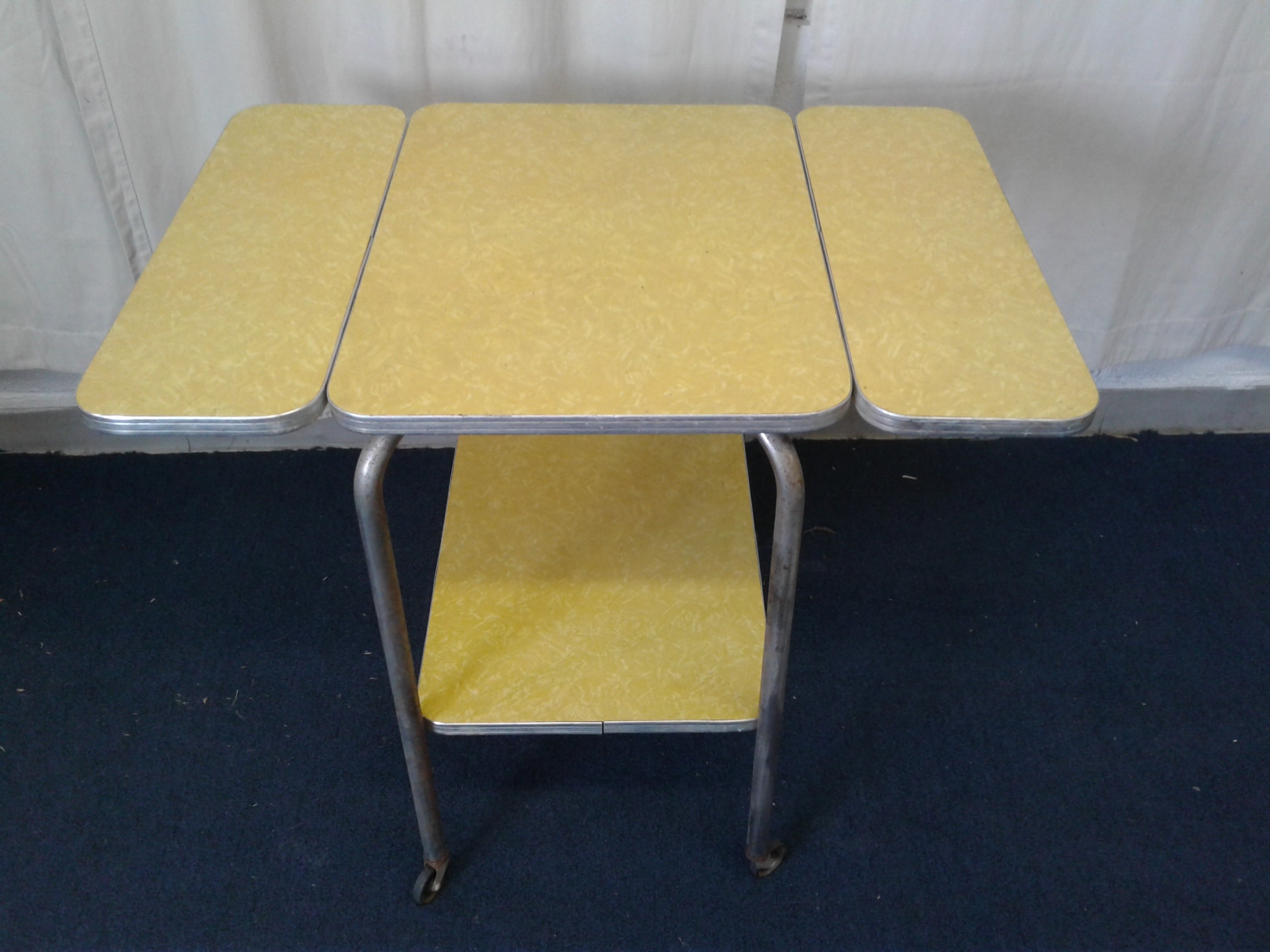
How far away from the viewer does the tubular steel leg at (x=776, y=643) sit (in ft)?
3.22

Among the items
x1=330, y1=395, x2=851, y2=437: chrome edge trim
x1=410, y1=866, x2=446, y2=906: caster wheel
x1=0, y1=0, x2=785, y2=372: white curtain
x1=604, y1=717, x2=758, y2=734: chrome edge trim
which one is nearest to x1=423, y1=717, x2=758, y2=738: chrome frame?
x1=604, y1=717, x2=758, y2=734: chrome edge trim

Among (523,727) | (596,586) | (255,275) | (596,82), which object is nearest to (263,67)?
(596,82)

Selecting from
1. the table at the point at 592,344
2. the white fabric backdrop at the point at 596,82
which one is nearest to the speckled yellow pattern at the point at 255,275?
the table at the point at 592,344

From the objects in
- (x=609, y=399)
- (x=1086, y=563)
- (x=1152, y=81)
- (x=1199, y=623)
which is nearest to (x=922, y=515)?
(x=1086, y=563)

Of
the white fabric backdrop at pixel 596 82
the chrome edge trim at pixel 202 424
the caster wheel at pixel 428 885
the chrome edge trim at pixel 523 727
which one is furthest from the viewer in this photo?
the white fabric backdrop at pixel 596 82

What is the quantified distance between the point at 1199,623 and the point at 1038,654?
11.4 inches

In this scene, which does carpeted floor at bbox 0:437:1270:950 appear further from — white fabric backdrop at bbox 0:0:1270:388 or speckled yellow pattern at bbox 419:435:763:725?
white fabric backdrop at bbox 0:0:1270:388

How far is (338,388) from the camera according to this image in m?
0.94

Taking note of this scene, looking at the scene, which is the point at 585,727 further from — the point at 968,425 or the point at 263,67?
the point at 263,67

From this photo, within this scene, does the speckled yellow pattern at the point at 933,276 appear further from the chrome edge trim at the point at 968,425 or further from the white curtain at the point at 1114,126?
the white curtain at the point at 1114,126

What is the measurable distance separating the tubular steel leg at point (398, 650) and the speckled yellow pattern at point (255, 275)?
93 mm

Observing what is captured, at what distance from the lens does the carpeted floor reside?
4.50 feet

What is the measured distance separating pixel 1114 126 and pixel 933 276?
75cm

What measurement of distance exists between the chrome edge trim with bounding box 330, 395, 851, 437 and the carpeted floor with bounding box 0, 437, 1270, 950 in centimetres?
74
